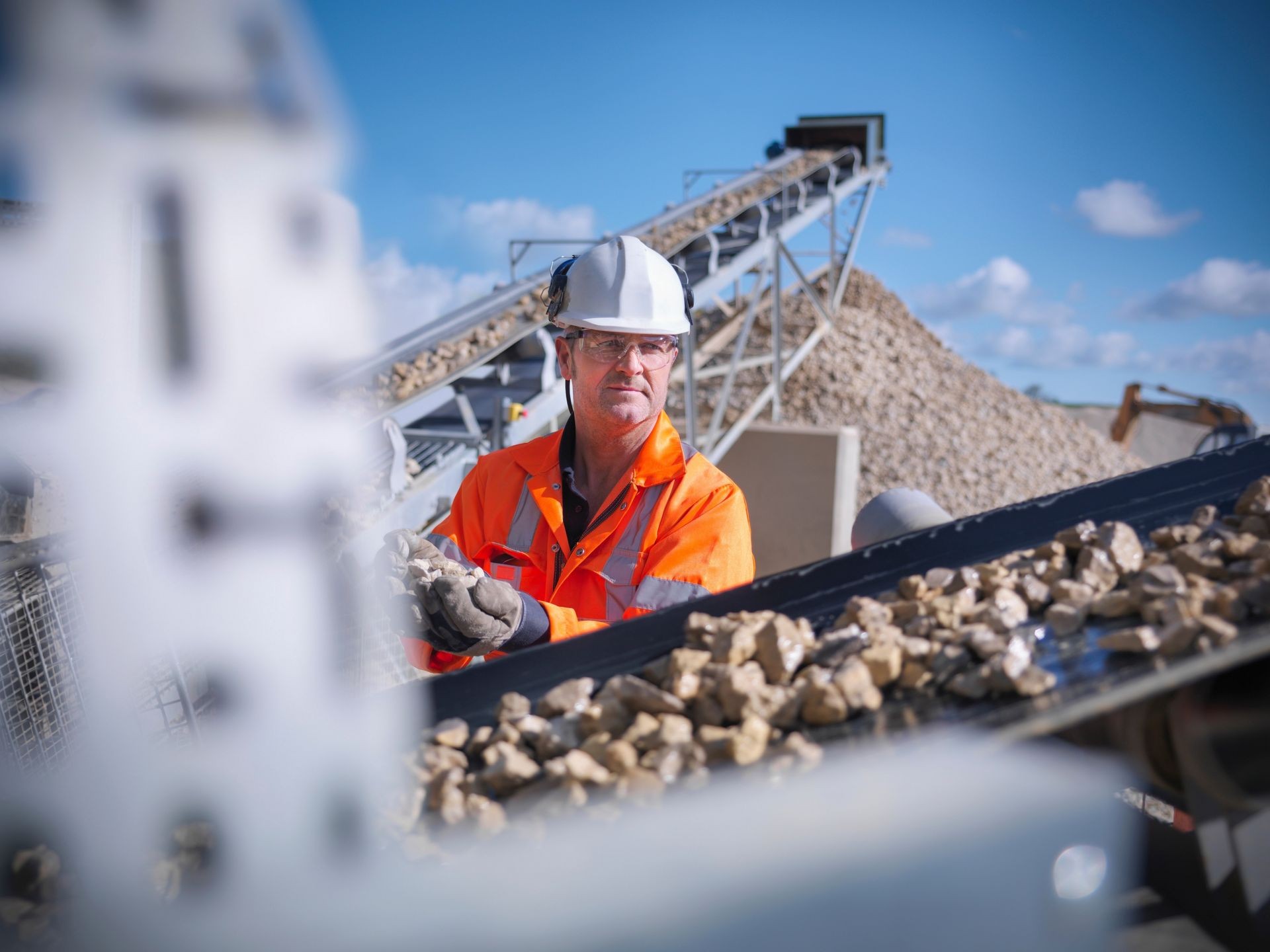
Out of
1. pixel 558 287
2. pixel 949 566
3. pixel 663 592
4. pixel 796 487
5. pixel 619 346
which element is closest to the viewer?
pixel 949 566

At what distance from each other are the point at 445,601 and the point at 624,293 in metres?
0.94

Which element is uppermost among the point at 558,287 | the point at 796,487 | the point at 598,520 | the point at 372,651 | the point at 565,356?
the point at 558,287

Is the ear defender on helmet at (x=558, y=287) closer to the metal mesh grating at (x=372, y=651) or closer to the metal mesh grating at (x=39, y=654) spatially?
the metal mesh grating at (x=372, y=651)

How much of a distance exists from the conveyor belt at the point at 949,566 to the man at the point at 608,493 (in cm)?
45

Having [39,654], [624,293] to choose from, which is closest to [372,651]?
[624,293]

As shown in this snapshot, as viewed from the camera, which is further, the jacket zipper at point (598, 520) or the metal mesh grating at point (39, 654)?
the metal mesh grating at point (39, 654)

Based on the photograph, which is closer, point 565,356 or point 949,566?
point 949,566

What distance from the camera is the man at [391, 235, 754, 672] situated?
2068 millimetres

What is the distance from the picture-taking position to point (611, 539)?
220 centimetres

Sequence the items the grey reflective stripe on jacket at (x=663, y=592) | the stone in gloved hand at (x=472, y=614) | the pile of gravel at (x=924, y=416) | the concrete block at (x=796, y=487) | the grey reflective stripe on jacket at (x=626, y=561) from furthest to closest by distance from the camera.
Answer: the pile of gravel at (x=924, y=416)
the concrete block at (x=796, y=487)
the grey reflective stripe on jacket at (x=626, y=561)
the grey reflective stripe on jacket at (x=663, y=592)
the stone in gloved hand at (x=472, y=614)

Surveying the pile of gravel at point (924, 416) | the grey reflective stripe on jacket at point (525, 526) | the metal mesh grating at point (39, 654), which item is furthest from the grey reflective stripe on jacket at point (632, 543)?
the pile of gravel at point (924, 416)

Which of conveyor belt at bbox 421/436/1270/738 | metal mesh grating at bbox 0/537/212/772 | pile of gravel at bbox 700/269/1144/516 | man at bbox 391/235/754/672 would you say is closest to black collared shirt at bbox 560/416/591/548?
man at bbox 391/235/754/672

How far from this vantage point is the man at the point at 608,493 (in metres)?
2.07

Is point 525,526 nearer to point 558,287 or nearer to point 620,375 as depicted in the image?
point 620,375
